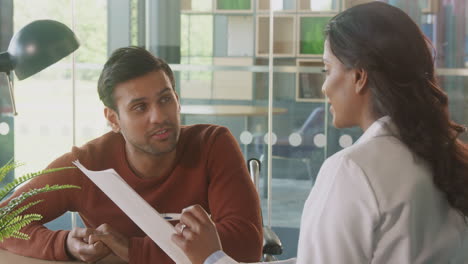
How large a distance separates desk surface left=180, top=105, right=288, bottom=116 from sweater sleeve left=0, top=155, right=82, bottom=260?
8.07 ft

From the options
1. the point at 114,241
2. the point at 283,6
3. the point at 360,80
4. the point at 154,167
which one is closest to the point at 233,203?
the point at 154,167

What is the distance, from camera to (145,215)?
1331 millimetres

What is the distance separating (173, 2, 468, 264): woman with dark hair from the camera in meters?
0.98

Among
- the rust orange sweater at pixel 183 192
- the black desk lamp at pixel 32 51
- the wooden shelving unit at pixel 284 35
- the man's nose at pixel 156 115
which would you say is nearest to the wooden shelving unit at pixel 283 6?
the wooden shelving unit at pixel 284 35

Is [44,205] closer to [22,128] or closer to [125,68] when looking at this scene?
[125,68]

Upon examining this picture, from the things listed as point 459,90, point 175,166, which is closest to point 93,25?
point 459,90

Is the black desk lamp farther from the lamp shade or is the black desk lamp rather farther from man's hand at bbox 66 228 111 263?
man's hand at bbox 66 228 111 263

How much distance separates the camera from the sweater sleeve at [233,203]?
5.98 ft

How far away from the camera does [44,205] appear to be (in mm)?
1992

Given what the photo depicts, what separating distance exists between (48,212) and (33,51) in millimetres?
611

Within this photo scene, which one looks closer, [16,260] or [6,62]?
[6,62]

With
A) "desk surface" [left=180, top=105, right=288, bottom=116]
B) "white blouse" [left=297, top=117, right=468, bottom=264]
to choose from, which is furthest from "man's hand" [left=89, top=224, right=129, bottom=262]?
"desk surface" [left=180, top=105, right=288, bottom=116]

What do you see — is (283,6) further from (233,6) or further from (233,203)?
(233,203)

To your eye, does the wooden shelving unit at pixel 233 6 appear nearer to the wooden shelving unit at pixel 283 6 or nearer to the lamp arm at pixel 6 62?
the wooden shelving unit at pixel 283 6
